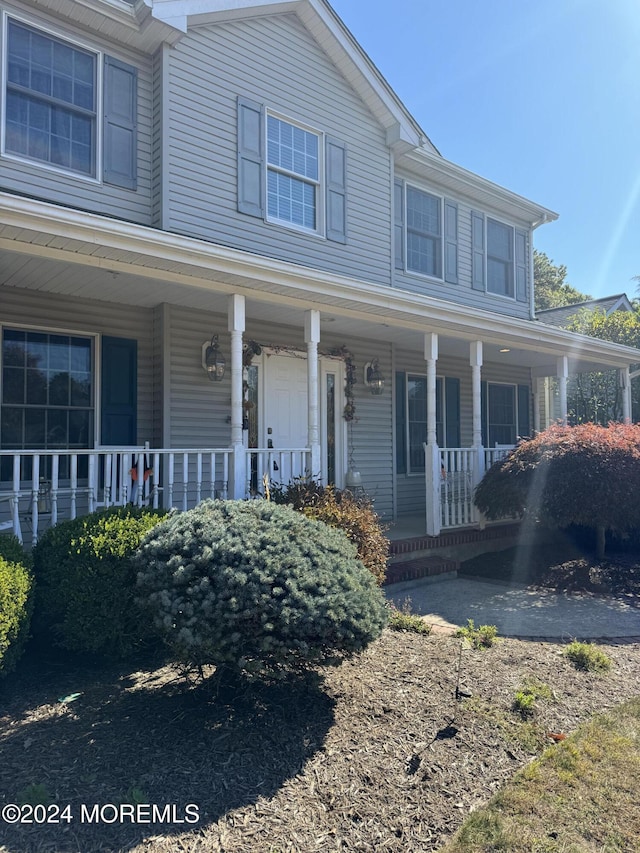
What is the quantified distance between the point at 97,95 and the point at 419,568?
21.5ft

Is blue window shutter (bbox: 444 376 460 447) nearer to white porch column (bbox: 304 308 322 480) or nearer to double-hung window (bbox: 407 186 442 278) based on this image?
double-hung window (bbox: 407 186 442 278)

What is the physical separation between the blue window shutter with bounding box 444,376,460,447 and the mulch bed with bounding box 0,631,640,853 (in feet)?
22.9

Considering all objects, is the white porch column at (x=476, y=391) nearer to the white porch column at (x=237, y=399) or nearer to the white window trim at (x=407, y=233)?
the white window trim at (x=407, y=233)

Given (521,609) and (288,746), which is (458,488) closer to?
(521,609)

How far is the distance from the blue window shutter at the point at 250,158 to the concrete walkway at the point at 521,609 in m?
5.08

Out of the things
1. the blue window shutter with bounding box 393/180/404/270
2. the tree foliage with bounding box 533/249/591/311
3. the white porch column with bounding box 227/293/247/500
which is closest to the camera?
the white porch column with bounding box 227/293/247/500

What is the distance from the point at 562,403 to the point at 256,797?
29.6 ft

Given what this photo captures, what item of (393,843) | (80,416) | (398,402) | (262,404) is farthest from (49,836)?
(398,402)

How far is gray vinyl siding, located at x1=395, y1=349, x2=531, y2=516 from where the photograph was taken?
33.1 ft

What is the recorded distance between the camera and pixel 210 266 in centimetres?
567

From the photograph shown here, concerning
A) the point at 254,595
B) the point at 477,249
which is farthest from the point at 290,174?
the point at 254,595

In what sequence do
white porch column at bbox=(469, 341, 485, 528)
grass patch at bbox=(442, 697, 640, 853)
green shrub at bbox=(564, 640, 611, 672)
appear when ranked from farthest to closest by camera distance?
white porch column at bbox=(469, 341, 485, 528) → green shrub at bbox=(564, 640, 611, 672) → grass patch at bbox=(442, 697, 640, 853)

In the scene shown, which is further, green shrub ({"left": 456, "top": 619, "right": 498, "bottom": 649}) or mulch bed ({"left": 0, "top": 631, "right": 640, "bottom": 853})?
green shrub ({"left": 456, "top": 619, "right": 498, "bottom": 649})

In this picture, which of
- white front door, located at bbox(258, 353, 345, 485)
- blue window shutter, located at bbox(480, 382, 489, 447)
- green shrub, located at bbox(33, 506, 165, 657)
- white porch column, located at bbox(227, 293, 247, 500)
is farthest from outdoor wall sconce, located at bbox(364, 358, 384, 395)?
green shrub, located at bbox(33, 506, 165, 657)
